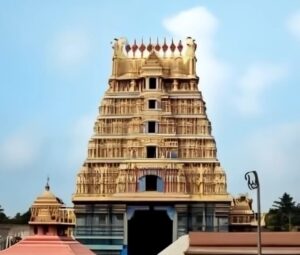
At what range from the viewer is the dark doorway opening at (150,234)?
38531 millimetres

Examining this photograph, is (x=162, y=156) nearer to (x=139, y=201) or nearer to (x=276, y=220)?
(x=139, y=201)

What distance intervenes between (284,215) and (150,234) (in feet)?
110

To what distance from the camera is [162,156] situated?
36000 mm

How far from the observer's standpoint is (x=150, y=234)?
133 feet

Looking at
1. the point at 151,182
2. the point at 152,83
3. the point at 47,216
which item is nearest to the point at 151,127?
the point at 152,83

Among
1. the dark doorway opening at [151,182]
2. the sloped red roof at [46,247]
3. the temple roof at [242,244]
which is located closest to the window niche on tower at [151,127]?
the dark doorway opening at [151,182]

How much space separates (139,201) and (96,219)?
259 centimetres

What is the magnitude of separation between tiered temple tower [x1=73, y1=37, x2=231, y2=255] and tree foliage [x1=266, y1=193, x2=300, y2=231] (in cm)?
2937

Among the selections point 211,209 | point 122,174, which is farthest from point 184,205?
point 122,174

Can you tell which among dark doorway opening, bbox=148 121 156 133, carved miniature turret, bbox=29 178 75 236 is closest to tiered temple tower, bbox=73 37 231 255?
dark doorway opening, bbox=148 121 156 133

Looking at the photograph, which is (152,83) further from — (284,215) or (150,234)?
(284,215)

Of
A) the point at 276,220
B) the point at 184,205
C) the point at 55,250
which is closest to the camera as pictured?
the point at 55,250

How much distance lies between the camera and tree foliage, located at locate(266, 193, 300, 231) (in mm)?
66188

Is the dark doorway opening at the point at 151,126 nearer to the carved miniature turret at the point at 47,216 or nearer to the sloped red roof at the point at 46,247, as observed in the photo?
the carved miniature turret at the point at 47,216
